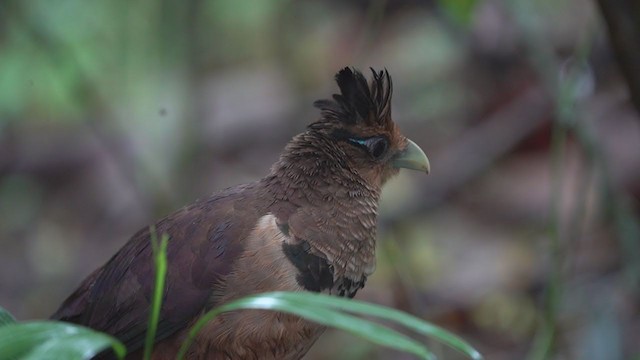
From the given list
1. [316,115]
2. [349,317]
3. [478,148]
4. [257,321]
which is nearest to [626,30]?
[257,321]

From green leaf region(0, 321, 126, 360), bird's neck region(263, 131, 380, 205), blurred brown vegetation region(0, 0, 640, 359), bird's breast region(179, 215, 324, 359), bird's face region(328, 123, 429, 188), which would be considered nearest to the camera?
green leaf region(0, 321, 126, 360)

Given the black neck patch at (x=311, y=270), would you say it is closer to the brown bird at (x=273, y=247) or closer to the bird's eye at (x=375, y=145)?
the brown bird at (x=273, y=247)

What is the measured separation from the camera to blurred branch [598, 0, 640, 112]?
287cm

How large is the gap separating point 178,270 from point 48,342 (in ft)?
3.89

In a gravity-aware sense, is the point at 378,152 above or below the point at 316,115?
above

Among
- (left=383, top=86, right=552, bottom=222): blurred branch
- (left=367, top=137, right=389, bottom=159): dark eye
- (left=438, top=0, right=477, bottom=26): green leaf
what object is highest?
(left=438, top=0, right=477, bottom=26): green leaf

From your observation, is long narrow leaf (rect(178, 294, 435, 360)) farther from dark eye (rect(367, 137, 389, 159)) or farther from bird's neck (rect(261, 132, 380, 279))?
dark eye (rect(367, 137, 389, 159))

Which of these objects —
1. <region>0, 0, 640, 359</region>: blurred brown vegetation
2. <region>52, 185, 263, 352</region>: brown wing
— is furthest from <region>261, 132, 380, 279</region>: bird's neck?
<region>0, 0, 640, 359</region>: blurred brown vegetation

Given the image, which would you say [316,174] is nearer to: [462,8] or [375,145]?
[375,145]

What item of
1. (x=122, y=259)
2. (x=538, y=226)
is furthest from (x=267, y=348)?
(x=538, y=226)

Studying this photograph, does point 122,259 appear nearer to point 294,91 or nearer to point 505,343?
point 505,343

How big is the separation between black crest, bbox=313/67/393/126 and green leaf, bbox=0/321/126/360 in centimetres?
148

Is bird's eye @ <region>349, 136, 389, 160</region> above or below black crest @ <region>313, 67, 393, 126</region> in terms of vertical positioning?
below

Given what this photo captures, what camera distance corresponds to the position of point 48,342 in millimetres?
1726
